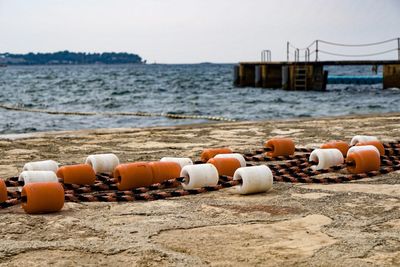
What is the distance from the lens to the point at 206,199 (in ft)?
13.2

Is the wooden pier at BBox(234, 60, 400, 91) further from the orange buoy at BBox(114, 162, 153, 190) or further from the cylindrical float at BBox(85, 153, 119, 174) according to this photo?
the orange buoy at BBox(114, 162, 153, 190)

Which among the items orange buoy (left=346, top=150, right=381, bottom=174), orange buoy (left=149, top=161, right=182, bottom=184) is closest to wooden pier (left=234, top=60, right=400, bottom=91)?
orange buoy (left=346, top=150, right=381, bottom=174)

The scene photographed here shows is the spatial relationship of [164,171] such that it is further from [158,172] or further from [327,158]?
[327,158]

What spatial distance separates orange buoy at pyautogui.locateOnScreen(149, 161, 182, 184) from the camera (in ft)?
14.7

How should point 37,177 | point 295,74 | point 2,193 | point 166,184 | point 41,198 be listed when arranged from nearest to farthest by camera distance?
point 41,198 < point 2,193 < point 37,177 < point 166,184 < point 295,74

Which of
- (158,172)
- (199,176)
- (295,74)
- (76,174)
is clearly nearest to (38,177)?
(76,174)

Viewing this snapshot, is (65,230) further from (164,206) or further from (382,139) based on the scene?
(382,139)

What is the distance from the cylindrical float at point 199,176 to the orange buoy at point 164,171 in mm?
209

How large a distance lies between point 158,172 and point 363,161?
60.6 inches

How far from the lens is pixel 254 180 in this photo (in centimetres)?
409

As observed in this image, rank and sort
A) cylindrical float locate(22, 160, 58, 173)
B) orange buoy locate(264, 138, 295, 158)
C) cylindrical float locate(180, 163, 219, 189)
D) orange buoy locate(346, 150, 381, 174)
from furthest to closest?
orange buoy locate(264, 138, 295, 158) → orange buoy locate(346, 150, 381, 174) → cylindrical float locate(22, 160, 58, 173) → cylindrical float locate(180, 163, 219, 189)

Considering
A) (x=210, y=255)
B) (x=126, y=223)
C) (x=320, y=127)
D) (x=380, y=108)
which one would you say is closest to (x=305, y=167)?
(x=126, y=223)

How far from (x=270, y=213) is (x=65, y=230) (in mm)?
1120

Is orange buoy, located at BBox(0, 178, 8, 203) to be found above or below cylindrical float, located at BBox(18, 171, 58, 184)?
below
